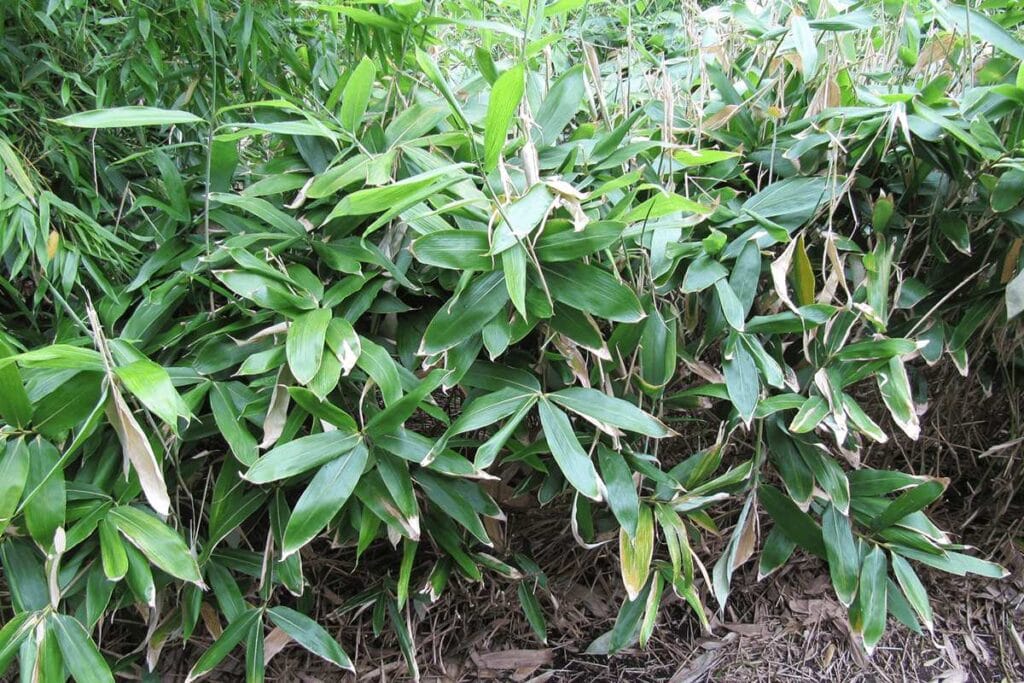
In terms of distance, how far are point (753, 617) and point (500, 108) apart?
2.78ft

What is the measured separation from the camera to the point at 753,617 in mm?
1027

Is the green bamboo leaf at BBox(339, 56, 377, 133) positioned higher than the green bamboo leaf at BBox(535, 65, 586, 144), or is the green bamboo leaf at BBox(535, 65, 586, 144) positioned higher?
the green bamboo leaf at BBox(339, 56, 377, 133)

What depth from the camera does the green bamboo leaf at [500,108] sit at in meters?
0.56

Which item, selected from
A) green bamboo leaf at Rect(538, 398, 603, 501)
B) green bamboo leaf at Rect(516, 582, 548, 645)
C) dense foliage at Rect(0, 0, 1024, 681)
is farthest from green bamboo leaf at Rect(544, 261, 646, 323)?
green bamboo leaf at Rect(516, 582, 548, 645)

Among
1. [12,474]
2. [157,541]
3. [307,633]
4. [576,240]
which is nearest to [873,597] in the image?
[576,240]

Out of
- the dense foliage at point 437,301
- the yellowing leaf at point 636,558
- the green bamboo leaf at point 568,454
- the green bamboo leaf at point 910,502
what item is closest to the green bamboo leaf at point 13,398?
the dense foliage at point 437,301

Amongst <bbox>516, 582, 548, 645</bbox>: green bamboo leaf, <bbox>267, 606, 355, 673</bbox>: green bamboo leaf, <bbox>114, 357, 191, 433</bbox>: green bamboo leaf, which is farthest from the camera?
<bbox>516, 582, 548, 645</bbox>: green bamboo leaf

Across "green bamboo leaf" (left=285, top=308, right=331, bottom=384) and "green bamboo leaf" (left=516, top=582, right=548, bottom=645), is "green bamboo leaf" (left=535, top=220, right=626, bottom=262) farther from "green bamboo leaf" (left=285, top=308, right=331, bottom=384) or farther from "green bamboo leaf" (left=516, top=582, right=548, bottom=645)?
"green bamboo leaf" (left=516, top=582, right=548, bottom=645)

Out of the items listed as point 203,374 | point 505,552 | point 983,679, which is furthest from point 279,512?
point 983,679

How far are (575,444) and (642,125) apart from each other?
45 cm

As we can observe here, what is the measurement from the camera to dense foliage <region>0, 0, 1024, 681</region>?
0.62 meters

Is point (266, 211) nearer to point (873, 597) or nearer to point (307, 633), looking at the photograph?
point (307, 633)

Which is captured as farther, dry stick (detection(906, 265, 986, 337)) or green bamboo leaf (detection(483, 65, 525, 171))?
dry stick (detection(906, 265, 986, 337))

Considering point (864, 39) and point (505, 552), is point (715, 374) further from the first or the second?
point (864, 39)
